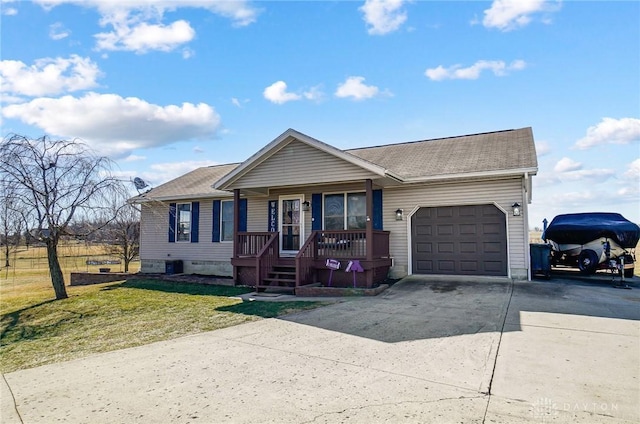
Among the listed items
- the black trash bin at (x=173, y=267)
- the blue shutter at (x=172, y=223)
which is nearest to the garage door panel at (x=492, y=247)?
the black trash bin at (x=173, y=267)

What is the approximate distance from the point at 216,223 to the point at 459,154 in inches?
350

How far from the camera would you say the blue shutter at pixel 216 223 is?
14.2 meters

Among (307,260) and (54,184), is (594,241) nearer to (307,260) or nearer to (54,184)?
(307,260)

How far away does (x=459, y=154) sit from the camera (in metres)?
12.2

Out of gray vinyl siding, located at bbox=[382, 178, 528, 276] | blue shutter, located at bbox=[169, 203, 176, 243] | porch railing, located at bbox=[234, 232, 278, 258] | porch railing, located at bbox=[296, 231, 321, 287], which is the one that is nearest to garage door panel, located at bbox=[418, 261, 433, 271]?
gray vinyl siding, located at bbox=[382, 178, 528, 276]

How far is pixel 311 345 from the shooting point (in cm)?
527

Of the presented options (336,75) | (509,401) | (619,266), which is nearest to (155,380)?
(509,401)

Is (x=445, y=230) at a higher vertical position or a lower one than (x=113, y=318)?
higher

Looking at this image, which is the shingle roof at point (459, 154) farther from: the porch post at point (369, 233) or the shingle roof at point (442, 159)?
the porch post at point (369, 233)

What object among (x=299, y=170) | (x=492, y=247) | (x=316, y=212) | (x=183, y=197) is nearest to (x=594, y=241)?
(x=492, y=247)

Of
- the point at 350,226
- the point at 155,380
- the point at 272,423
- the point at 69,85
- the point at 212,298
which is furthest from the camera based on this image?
the point at 350,226

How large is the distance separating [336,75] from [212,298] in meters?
7.89

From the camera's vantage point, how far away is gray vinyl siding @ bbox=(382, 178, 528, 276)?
10164mm

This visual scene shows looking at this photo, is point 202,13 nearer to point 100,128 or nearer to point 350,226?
point 100,128
